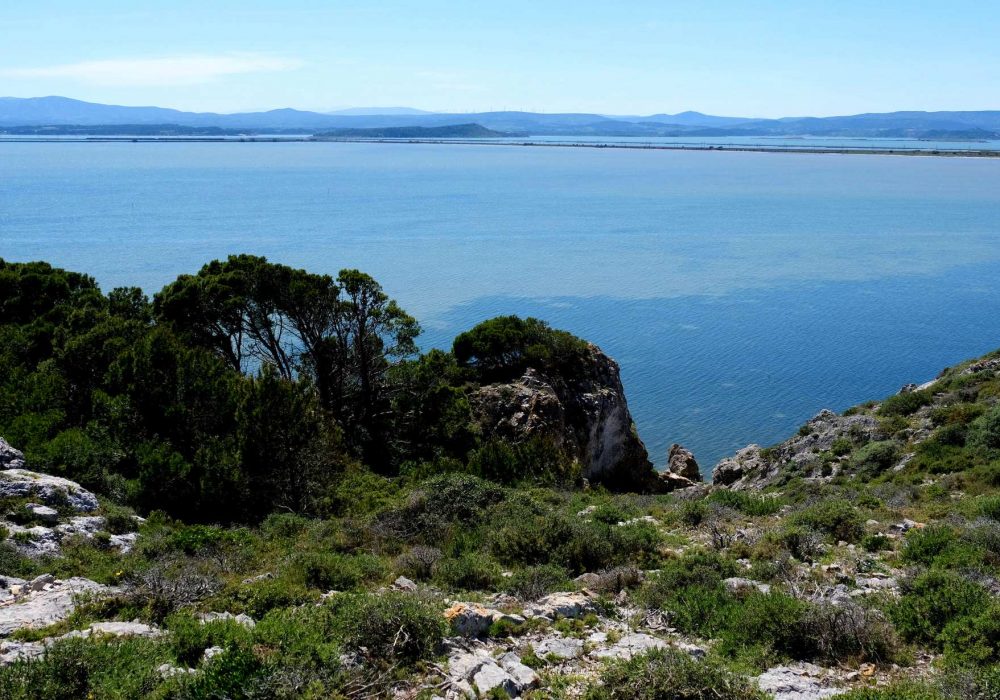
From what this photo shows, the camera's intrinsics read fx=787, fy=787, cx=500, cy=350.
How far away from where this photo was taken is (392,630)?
32.3 feet

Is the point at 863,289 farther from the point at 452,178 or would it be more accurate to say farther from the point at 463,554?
the point at 452,178

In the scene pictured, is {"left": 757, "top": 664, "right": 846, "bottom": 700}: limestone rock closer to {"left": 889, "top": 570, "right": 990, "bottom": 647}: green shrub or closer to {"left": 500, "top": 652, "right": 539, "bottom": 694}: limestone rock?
{"left": 889, "top": 570, "right": 990, "bottom": 647}: green shrub

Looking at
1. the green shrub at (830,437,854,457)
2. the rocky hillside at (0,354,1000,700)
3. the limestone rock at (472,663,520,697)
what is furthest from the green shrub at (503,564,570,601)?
the green shrub at (830,437,854,457)

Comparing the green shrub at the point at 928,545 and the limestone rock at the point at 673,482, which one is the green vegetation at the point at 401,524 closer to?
the green shrub at the point at 928,545

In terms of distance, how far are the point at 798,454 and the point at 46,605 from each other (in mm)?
24590

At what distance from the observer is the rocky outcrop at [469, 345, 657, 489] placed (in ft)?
93.7

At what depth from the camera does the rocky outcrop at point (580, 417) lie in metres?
28.5

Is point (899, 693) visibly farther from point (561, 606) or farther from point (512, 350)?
point (512, 350)

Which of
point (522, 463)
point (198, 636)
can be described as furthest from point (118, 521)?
point (522, 463)

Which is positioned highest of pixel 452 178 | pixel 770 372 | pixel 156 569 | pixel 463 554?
pixel 452 178

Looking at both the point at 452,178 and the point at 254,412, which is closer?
the point at 254,412

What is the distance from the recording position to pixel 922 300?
64.5m

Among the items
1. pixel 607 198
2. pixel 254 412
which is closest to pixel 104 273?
pixel 254 412

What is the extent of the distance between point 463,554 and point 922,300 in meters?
61.6
